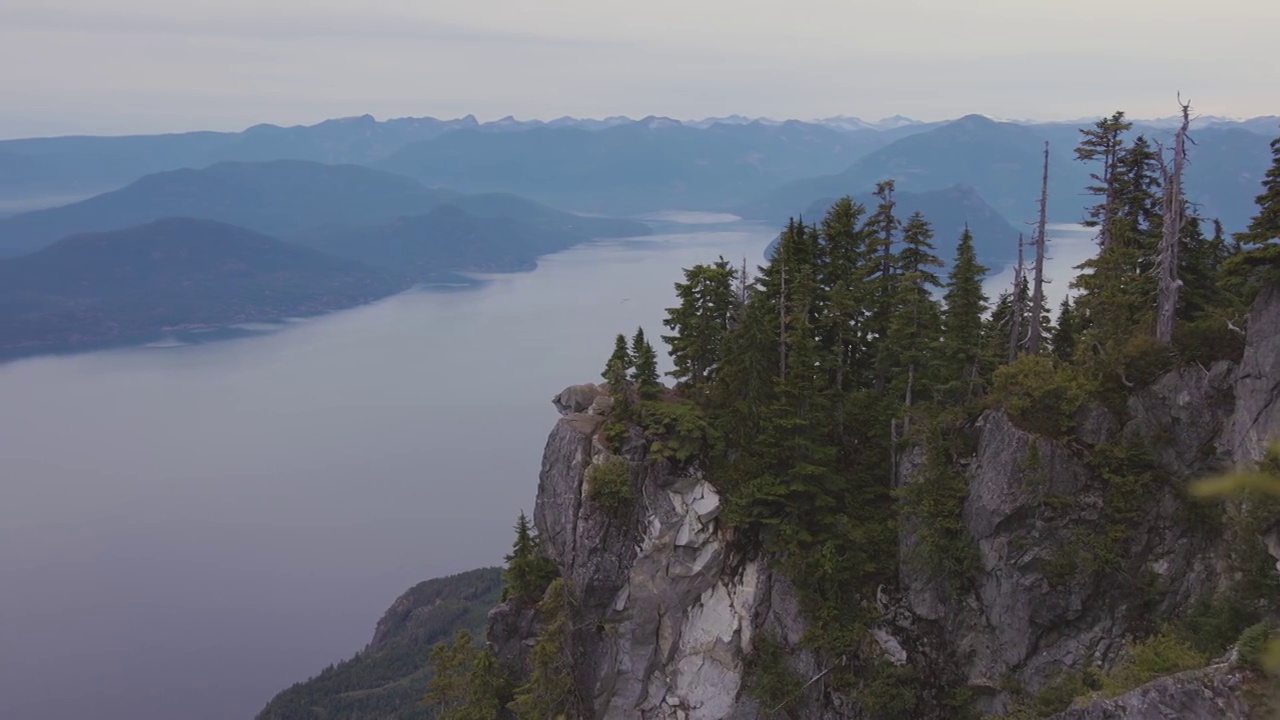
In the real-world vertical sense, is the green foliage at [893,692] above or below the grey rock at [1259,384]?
below

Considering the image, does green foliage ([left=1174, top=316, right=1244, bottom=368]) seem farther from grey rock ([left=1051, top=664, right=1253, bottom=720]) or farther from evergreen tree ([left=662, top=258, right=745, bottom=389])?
evergreen tree ([left=662, top=258, right=745, bottom=389])

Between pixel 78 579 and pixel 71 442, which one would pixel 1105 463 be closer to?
pixel 78 579

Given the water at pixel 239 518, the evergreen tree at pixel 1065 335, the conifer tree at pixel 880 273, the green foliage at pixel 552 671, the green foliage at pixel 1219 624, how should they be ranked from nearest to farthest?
the green foliage at pixel 1219 624 → the green foliage at pixel 552 671 → the evergreen tree at pixel 1065 335 → the conifer tree at pixel 880 273 → the water at pixel 239 518

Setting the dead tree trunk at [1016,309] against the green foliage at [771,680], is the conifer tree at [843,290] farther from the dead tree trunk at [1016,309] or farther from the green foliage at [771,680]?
the green foliage at [771,680]

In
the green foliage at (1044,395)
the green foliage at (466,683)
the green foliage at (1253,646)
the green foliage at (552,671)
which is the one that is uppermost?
the green foliage at (1044,395)

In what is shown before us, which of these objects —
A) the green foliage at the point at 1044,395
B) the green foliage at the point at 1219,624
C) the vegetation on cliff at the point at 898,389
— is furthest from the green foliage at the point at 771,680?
the green foliage at the point at 1219,624

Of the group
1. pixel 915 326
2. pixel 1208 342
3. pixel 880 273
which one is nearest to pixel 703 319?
pixel 880 273

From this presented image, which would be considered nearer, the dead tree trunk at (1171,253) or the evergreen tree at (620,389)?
the dead tree trunk at (1171,253)
